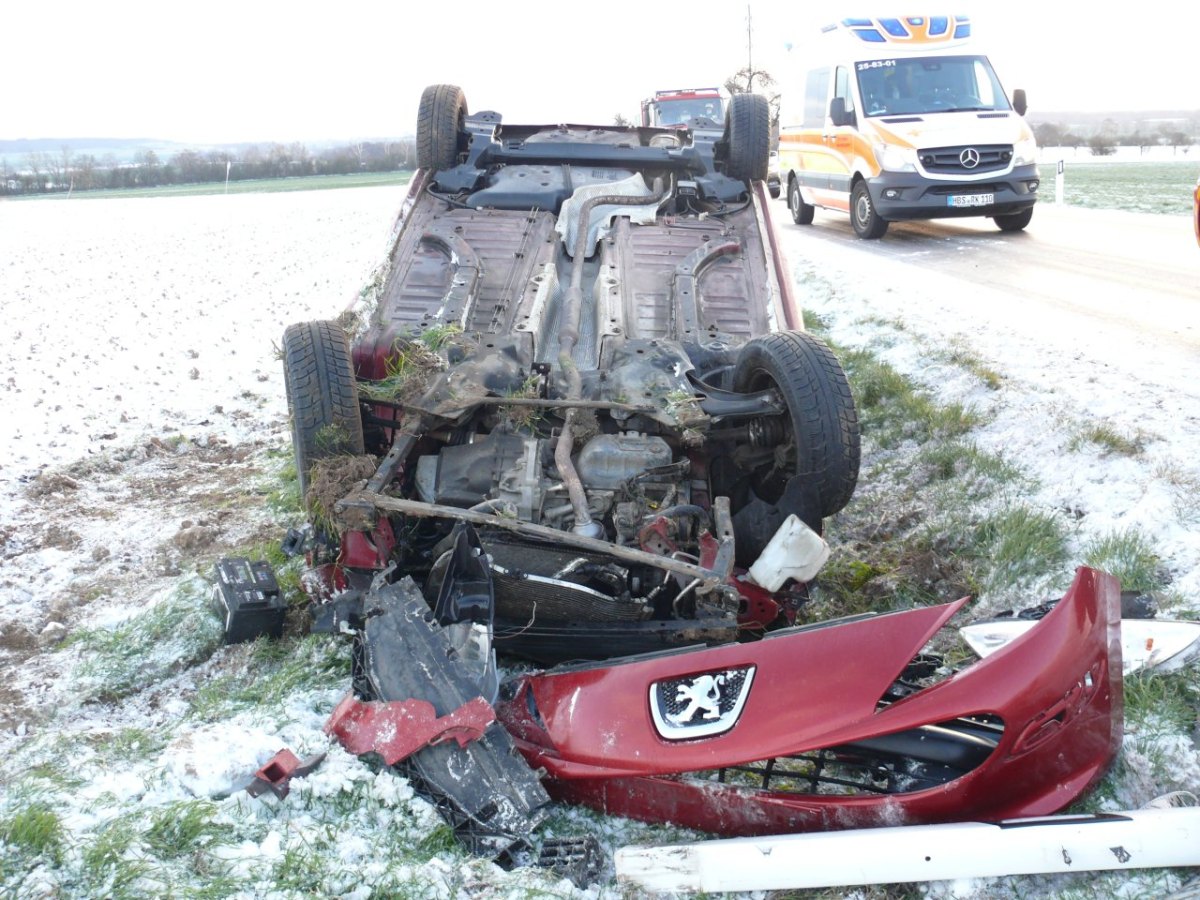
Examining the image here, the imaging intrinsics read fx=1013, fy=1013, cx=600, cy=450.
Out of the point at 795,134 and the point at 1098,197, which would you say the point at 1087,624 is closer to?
the point at 795,134

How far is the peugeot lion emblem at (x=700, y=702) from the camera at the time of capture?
2686 mm

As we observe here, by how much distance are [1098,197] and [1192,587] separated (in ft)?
52.0

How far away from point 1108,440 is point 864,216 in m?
8.57

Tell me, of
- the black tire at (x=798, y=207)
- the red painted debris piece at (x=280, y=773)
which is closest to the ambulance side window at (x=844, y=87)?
the black tire at (x=798, y=207)

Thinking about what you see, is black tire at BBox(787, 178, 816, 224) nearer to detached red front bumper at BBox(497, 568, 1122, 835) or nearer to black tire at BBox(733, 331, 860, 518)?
black tire at BBox(733, 331, 860, 518)

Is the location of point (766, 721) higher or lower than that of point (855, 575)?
higher

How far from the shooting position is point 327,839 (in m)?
2.63

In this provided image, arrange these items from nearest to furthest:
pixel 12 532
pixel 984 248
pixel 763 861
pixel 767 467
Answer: pixel 763 861, pixel 767 467, pixel 12 532, pixel 984 248

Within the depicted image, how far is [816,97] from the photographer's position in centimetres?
1361

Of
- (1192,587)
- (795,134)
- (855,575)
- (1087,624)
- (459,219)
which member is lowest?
(855,575)

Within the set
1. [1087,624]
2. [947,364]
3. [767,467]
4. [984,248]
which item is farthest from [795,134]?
[1087,624]

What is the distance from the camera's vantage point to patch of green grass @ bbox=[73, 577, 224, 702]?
384 centimetres

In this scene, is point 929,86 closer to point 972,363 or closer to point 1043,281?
point 1043,281

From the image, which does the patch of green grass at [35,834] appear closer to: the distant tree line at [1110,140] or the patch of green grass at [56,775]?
the patch of green grass at [56,775]
